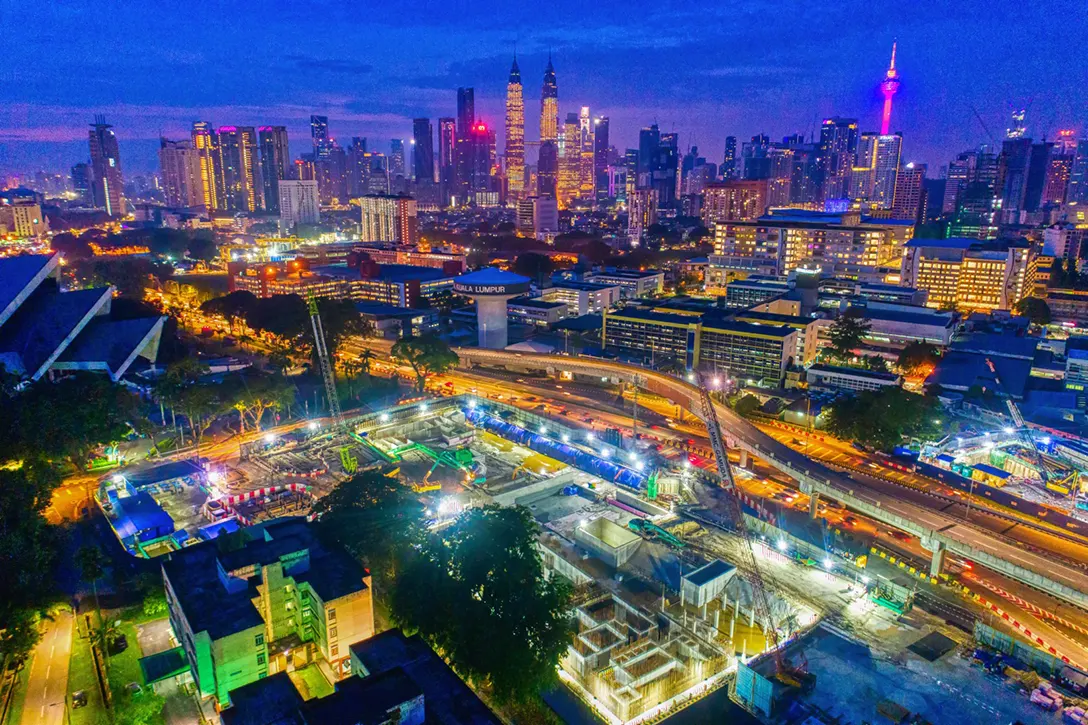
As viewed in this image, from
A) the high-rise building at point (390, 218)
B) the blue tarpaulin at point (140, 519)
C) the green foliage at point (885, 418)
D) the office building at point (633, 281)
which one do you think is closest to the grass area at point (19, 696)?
the blue tarpaulin at point (140, 519)

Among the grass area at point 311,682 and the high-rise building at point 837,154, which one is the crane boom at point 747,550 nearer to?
the grass area at point 311,682

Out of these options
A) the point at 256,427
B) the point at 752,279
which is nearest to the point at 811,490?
the point at 256,427

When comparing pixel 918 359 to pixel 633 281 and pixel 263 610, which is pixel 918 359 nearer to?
pixel 633 281

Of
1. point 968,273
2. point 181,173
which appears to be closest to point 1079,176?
point 968,273

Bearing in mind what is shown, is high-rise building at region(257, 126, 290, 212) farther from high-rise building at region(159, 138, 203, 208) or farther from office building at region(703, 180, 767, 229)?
office building at region(703, 180, 767, 229)

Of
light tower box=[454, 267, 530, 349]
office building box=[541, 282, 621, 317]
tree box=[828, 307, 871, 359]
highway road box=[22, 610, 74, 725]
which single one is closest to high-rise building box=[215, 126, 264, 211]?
office building box=[541, 282, 621, 317]
